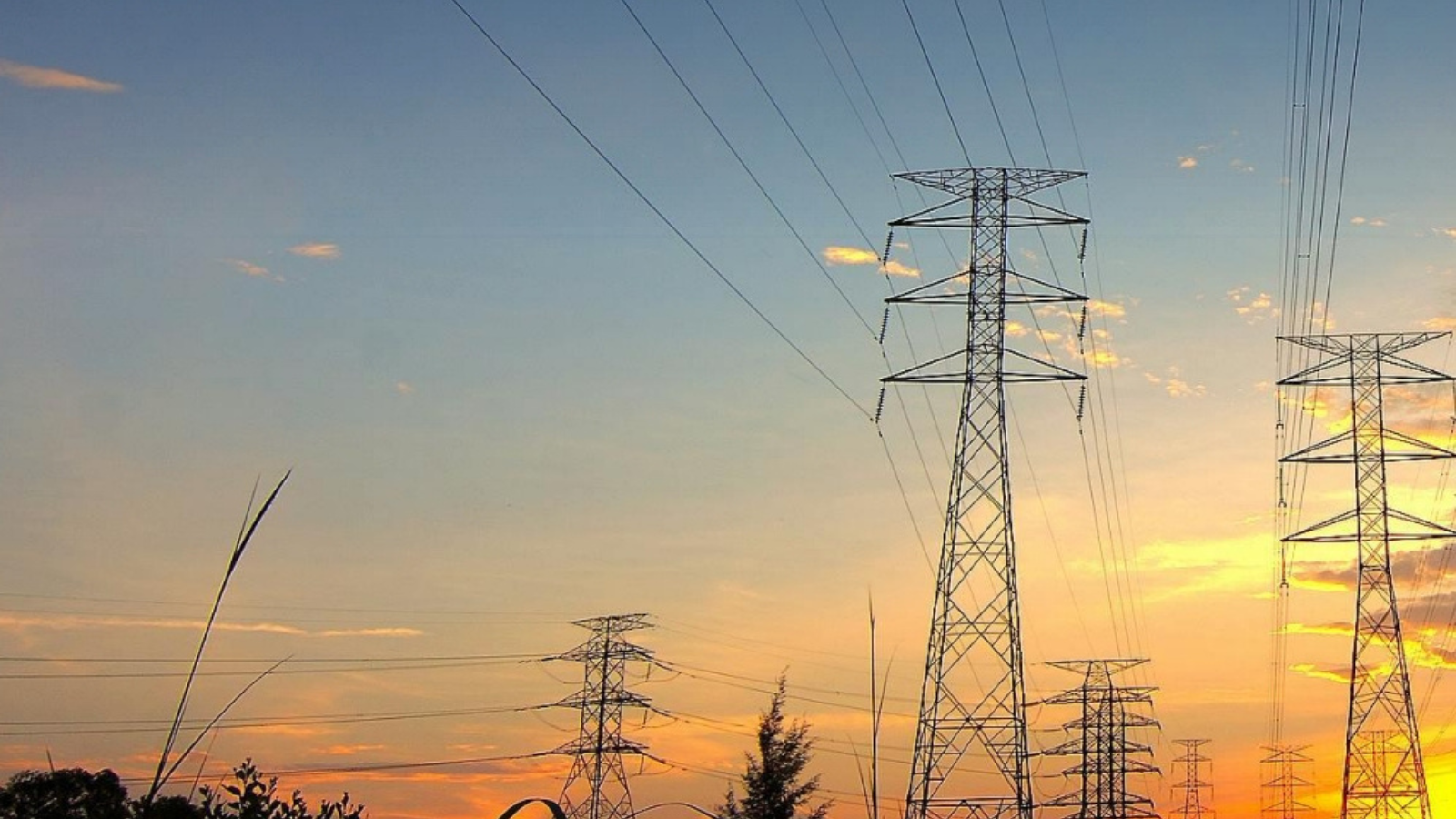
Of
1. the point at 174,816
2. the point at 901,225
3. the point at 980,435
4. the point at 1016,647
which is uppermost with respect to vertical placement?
the point at 901,225

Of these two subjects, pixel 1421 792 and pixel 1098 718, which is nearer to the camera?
pixel 1421 792

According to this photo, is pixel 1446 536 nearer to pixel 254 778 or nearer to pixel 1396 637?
pixel 1396 637

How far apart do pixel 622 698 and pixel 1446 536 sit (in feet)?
182

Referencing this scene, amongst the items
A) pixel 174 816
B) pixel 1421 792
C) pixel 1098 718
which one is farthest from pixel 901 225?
pixel 1098 718

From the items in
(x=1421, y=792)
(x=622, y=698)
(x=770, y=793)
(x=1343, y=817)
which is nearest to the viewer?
(x=770, y=793)

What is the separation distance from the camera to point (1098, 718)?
407 feet

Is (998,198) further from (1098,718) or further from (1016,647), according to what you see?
(1098,718)

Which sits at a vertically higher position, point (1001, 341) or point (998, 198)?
point (998, 198)

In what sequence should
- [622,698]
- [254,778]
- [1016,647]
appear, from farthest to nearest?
1. [622,698]
2. [1016,647]
3. [254,778]

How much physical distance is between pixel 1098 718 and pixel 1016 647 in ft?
224

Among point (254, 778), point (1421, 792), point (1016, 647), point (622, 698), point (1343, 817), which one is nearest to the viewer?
point (254, 778)

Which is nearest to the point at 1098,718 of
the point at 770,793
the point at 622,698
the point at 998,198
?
the point at 622,698

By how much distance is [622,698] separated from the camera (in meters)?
115

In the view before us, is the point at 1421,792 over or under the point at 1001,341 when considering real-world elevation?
under
